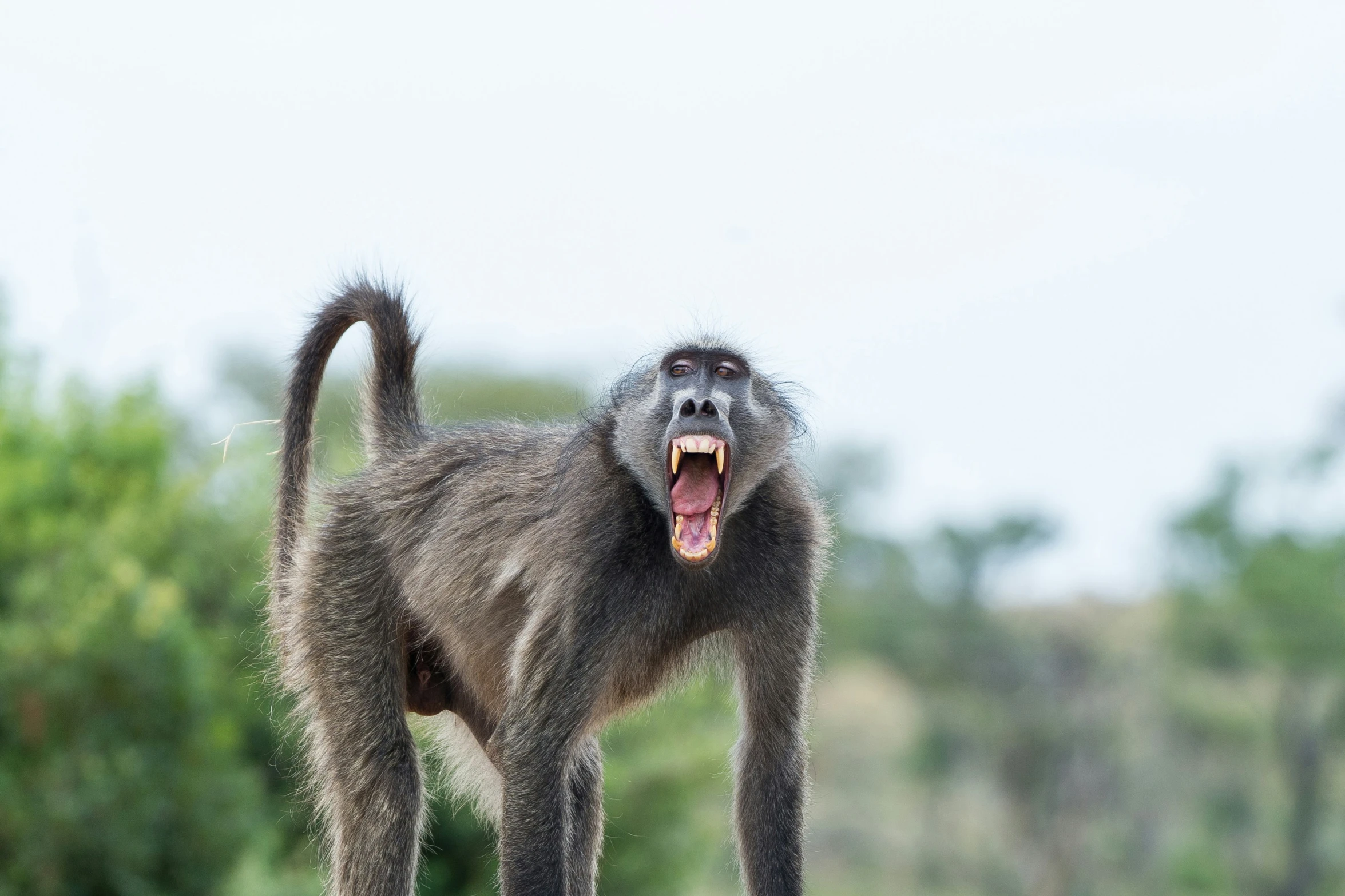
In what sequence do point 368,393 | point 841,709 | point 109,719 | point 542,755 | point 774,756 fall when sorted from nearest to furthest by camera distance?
1. point 542,755
2. point 774,756
3. point 368,393
4. point 109,719
5. point 841,709

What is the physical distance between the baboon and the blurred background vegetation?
6795 mm

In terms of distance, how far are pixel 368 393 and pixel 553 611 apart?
1.51m

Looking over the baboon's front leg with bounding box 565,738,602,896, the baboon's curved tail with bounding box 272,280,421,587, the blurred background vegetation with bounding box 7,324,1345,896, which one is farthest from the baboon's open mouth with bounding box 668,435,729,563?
the blurred background vegetation with bounding box 7,324,1345,896

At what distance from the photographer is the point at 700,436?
4.10m

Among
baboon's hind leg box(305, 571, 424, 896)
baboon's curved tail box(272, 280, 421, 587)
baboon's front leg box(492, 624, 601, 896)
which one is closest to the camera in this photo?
baboon's front leg box(492, 624, 601, 896)

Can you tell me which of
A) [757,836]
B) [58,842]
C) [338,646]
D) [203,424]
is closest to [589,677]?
[757,836]

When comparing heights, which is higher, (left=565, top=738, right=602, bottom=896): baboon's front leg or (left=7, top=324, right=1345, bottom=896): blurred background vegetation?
(left=565, top=738, right=602, bottom=896): baboon's front leg

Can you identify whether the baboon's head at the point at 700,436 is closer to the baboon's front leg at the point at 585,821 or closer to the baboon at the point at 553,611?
the baboon at the point at 553,611

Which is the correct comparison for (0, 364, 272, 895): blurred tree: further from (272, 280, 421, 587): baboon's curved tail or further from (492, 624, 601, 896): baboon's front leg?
(492, 624, 601, 896): baboon's front leg

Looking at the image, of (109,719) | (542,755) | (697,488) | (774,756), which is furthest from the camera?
(109,719)

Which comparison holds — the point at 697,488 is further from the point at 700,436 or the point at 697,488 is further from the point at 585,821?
the point at 585,821

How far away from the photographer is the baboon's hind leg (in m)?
4.61

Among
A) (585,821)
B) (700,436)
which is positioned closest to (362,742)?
(585,821)

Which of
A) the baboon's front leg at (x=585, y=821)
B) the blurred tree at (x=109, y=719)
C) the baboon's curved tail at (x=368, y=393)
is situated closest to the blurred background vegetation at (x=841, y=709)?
the blurred tree at (x=109, y=719)
